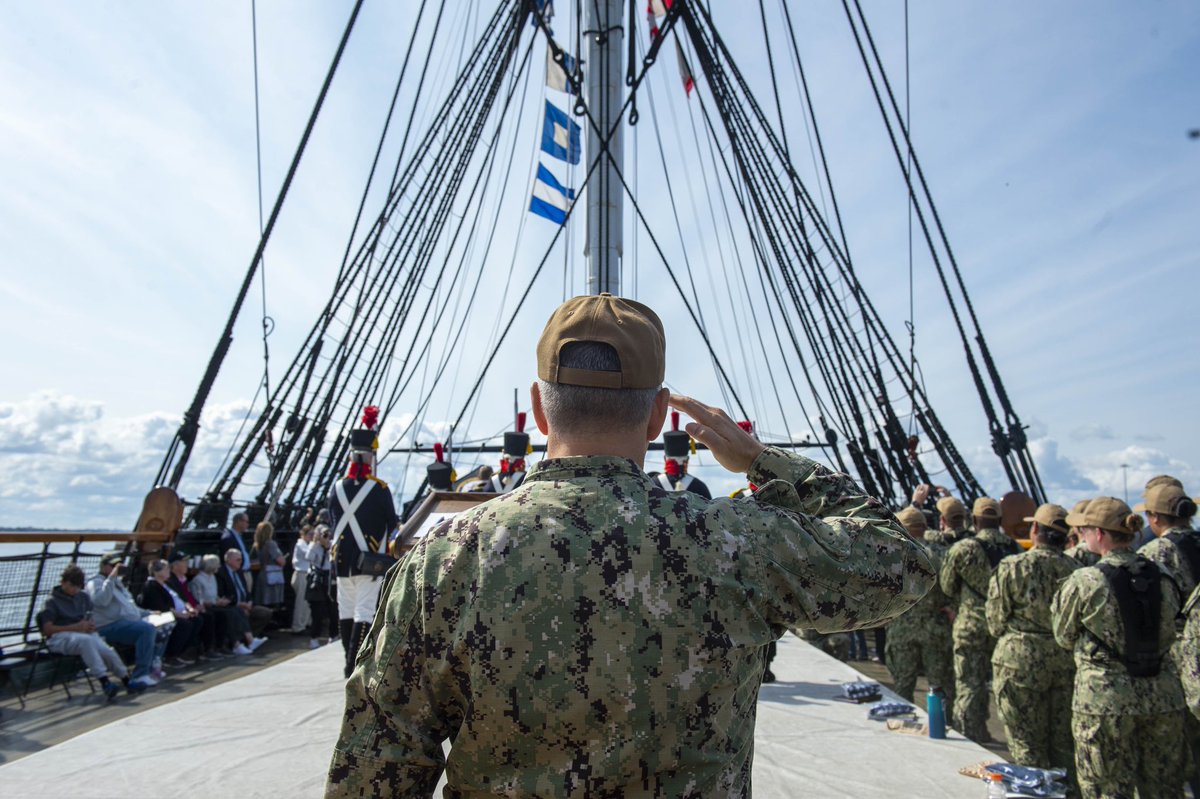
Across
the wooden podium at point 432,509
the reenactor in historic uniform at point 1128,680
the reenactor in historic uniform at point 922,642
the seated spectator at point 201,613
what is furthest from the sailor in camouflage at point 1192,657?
the seated spectator at point 201,613

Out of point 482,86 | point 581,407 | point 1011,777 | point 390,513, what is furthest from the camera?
point 482,86

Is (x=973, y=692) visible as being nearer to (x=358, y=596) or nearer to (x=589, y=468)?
(x=358, y=596)

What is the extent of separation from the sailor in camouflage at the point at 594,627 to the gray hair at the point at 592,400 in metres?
0.01

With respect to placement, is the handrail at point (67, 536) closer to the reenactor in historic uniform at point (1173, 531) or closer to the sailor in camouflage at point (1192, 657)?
the sailor in camouflage at point (1192, 657)

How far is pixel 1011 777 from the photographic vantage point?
10.6 ft

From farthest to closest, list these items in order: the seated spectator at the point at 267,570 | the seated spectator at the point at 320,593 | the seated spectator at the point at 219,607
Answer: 1. the seated spectator at the point at 267,570
2. the seated spectator at the point at 320,593
3. the seated spectator at the point at 219,607

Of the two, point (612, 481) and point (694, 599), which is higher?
point (612, 481)

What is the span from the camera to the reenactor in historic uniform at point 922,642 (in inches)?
267

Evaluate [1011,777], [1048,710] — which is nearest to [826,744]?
[1011,777]

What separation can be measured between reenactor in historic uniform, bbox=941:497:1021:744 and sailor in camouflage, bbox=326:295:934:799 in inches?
214

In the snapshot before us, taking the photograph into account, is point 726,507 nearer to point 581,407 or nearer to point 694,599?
point 694,599

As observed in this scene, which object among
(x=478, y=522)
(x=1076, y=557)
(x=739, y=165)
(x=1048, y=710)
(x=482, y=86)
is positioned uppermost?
(x=482, y=86)

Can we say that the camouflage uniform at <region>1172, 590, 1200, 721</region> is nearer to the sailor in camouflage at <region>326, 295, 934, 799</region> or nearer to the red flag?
the sailor in camouflage at <region>326, 295, 934, 799</region>

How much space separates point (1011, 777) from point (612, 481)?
9.48 feet
